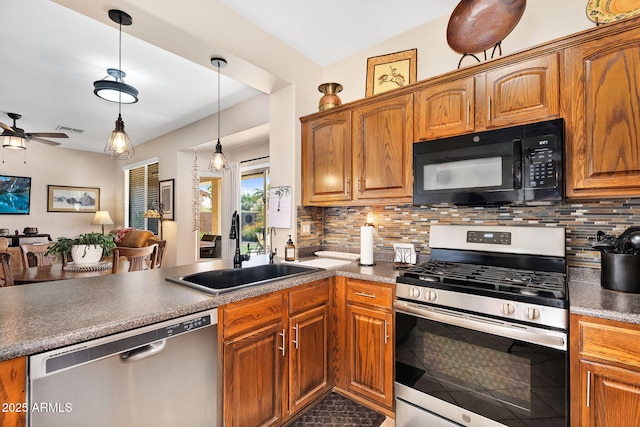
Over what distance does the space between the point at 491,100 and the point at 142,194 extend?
6.12 metres

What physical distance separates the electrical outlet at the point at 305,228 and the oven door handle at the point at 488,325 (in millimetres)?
1167

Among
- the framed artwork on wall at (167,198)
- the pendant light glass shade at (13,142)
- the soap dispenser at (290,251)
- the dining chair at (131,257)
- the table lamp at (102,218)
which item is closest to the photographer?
the soap dispenser at (290,251)

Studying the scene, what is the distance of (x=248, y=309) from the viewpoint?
1461 millimetres

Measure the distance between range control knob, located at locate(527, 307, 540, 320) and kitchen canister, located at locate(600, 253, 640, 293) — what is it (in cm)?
44

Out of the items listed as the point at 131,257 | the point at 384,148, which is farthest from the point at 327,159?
the point at 131,257

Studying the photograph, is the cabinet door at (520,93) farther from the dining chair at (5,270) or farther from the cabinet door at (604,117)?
the dining chair at (5,270)

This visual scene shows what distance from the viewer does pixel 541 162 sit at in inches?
59.5

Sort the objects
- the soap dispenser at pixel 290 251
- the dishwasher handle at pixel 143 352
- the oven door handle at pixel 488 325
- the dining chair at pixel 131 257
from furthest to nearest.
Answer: the dining chair at pixel 131 257
the soap dispenser at pixel 290 251
the oven door handle at pixel 488 325
the dishwasher handle at pixel 143 352

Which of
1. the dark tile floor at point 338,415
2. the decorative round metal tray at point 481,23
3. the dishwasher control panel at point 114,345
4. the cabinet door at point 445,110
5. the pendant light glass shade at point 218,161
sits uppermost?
the decorative round metal tray at point 481,23

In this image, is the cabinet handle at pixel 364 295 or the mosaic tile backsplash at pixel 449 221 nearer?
the mosaic tile backsplash at pixel 449 221

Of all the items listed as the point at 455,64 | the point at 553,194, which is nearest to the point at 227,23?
the point at 455,64

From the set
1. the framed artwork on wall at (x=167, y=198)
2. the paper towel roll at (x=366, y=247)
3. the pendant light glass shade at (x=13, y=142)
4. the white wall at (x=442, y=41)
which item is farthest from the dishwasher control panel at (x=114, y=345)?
the pendant light glass shade at (x=13, y=142)

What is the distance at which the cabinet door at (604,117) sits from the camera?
4.39 ft

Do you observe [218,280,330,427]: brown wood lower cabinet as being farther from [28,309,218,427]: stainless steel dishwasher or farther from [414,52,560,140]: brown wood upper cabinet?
[414,52,560,140]: brown wood upper cabinet
